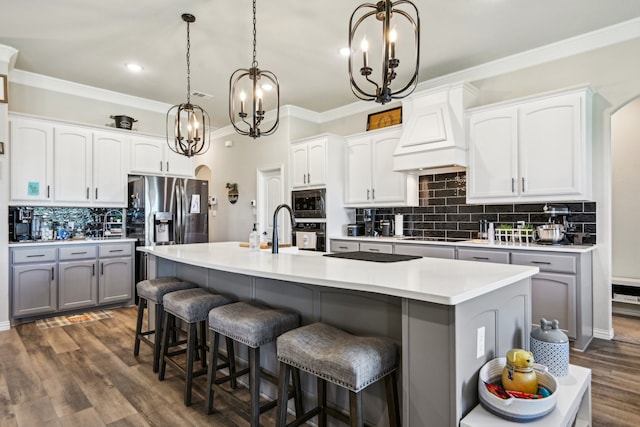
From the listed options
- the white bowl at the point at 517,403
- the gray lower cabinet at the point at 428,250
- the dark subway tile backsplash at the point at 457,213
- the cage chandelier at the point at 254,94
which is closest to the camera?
the white bowl at the point at 517,403

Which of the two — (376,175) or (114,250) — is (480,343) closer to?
(376,175)

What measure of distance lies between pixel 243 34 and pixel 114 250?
10.3ft

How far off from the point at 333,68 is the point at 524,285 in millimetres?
3314

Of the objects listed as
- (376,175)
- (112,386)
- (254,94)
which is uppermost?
(254,94)

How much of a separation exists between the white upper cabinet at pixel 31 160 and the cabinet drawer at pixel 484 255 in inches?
191

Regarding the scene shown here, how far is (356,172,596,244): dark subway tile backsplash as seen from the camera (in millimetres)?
3603

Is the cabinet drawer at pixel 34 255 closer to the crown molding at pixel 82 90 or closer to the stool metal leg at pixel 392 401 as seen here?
the crown molding at pixel 82 90

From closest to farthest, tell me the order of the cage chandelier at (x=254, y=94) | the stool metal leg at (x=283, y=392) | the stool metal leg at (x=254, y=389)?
the stool metal leg at (x=283, y=392) < the stool metal leg at (x=254, y=389) < the cage chandelier at (x=254, y=94)

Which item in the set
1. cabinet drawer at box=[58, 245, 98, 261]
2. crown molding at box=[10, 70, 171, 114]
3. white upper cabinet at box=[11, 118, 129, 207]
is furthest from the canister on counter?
crown molding at box=[10, 70, 171, 114]

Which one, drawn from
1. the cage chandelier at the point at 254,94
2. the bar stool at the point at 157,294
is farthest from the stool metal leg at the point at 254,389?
the cage chandelier at the point at 254,94

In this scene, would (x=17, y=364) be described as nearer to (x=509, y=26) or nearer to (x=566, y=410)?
(x=566, y=410)

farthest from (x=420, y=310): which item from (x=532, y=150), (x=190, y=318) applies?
(x=532, y=150)

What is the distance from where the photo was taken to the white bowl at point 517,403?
1.34m

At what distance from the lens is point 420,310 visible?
1.42 metres
